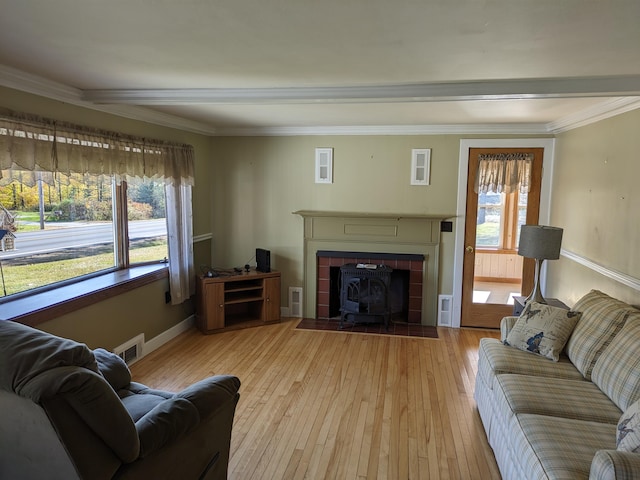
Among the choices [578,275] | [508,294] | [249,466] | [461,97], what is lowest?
[249,466]

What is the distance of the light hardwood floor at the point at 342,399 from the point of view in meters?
2.54

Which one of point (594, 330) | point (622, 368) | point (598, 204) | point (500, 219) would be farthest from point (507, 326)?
point (500, 219)

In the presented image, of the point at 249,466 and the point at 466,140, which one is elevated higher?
the point at 466,140

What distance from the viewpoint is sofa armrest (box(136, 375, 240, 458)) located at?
1.72 metres

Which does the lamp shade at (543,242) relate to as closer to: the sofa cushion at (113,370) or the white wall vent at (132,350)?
the sofa cushion at (113,370)

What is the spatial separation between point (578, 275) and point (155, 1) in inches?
152

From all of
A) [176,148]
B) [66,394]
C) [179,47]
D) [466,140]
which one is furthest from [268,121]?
[66,394]

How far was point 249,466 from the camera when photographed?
8.18 feet

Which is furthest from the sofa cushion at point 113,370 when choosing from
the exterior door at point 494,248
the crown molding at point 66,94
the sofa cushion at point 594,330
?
the exterior door at point 494,248

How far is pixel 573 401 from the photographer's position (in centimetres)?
231

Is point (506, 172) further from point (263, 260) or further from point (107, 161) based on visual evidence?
point (107, 161)

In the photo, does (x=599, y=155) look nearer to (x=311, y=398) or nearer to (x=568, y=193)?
(x=568, y=193)

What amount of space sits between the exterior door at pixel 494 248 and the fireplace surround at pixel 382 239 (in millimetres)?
351

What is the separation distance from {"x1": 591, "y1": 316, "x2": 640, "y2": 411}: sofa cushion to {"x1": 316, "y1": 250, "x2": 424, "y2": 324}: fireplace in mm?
2519
